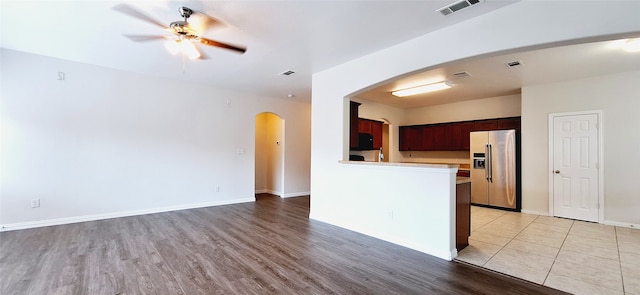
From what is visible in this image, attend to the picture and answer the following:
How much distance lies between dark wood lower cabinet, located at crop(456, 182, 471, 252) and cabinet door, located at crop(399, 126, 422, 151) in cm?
404

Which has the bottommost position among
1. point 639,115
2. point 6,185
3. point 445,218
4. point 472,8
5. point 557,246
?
point 557,246

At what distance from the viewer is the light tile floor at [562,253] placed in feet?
7.84

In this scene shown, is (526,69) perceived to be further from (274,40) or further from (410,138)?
(274,40)

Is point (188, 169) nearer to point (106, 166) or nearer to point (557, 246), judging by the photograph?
point (106, 166)

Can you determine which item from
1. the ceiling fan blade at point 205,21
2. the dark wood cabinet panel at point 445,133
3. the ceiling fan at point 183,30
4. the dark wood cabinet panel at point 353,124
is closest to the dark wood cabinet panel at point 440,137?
the dark wood cabinet panel at point 445,133

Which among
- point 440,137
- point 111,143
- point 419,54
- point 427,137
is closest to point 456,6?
point 419,54

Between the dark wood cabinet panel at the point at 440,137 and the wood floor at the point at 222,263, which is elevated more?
the dark wood cabinet panel at the point at 440,137

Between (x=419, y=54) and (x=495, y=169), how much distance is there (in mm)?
3844

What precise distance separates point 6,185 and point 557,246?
756 cm

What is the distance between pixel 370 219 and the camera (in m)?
3.70

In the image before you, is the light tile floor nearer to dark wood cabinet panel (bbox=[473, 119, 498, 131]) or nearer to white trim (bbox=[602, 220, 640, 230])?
white trim (bbox=[602, 220, 640, 230])

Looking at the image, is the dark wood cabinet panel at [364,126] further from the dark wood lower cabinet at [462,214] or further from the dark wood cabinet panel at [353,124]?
the dark wood lower cabinet at [462,214]

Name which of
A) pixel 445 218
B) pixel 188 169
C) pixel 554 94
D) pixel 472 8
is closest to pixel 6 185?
pixel 188 169

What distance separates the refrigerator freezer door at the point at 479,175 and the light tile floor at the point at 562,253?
1.17m
